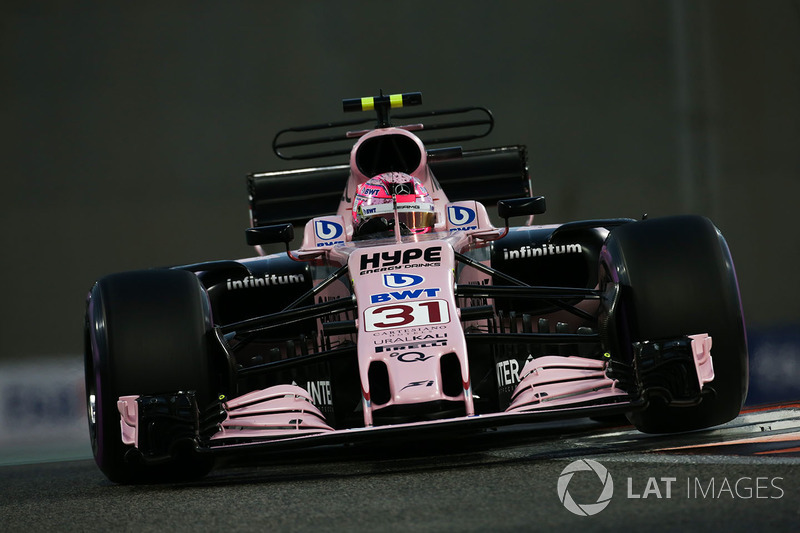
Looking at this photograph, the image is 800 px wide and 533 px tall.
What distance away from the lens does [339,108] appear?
11.8 metres

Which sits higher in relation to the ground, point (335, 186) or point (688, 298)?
point (335, 186)

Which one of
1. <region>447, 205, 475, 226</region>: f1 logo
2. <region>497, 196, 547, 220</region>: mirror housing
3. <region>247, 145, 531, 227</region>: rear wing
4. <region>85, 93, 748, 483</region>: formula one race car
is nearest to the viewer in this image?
<region>85, 93, 748, 483</region>: formula one race car

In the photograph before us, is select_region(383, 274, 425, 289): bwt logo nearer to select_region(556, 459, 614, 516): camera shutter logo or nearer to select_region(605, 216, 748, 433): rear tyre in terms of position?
select_region(605, 216, 748, 433): rear tyre

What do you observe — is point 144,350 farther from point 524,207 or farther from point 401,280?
point 524,207

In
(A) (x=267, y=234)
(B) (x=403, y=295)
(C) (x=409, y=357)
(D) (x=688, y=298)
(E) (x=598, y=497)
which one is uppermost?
(A) (x=267, y=234)

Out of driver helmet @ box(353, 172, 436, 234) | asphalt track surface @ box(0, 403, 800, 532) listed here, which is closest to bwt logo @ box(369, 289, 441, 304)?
asphalt track surface @ box(0, 403, 800, 532)

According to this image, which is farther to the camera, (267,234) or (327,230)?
(327,230)

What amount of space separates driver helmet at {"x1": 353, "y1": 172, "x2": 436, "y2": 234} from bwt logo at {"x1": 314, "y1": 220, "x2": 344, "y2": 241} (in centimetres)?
10

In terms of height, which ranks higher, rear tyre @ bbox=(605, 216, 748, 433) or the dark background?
the dark background

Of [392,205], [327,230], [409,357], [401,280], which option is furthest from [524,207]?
[409,357]

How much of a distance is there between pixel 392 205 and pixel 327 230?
0.37m

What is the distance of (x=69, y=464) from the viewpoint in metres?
6.78

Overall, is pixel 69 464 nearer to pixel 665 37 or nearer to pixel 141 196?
pixel 141 196

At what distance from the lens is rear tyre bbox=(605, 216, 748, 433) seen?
175 inches
